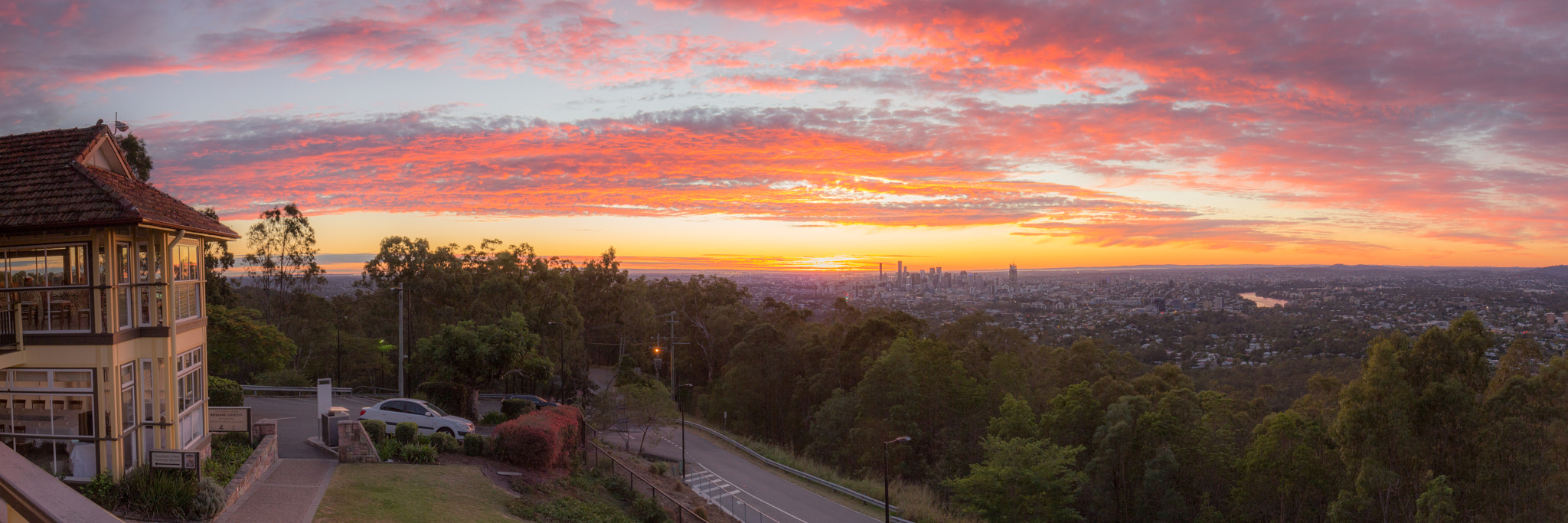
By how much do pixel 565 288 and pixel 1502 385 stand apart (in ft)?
167

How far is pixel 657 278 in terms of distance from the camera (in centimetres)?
7938

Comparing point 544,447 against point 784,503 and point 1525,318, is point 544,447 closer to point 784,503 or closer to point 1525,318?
point 784,503

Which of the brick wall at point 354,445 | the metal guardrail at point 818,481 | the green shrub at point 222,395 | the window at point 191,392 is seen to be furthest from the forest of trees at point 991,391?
the window at point 191,392

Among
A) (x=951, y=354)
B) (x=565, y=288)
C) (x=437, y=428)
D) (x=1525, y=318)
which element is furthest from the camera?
(x=565, y=288)

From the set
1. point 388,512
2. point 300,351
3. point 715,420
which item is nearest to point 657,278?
point 715,420

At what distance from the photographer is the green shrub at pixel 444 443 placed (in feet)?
71.6

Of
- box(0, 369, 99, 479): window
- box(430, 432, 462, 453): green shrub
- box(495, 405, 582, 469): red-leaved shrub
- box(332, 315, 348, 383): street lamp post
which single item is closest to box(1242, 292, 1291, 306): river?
box(495, 405, 582, 469): red-leaved shrub

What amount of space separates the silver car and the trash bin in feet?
10.3

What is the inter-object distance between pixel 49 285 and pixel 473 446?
35.1ft

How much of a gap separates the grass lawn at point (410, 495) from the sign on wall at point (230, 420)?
2.55m

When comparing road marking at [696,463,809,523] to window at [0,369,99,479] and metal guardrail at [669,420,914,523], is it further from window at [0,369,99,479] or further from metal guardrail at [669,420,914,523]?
window at [0,369,99,479]

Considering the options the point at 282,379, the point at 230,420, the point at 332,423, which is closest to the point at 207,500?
the point at 230,420

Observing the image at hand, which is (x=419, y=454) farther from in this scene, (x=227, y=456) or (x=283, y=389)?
(x=283, y=389)

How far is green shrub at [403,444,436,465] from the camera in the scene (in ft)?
66.2
